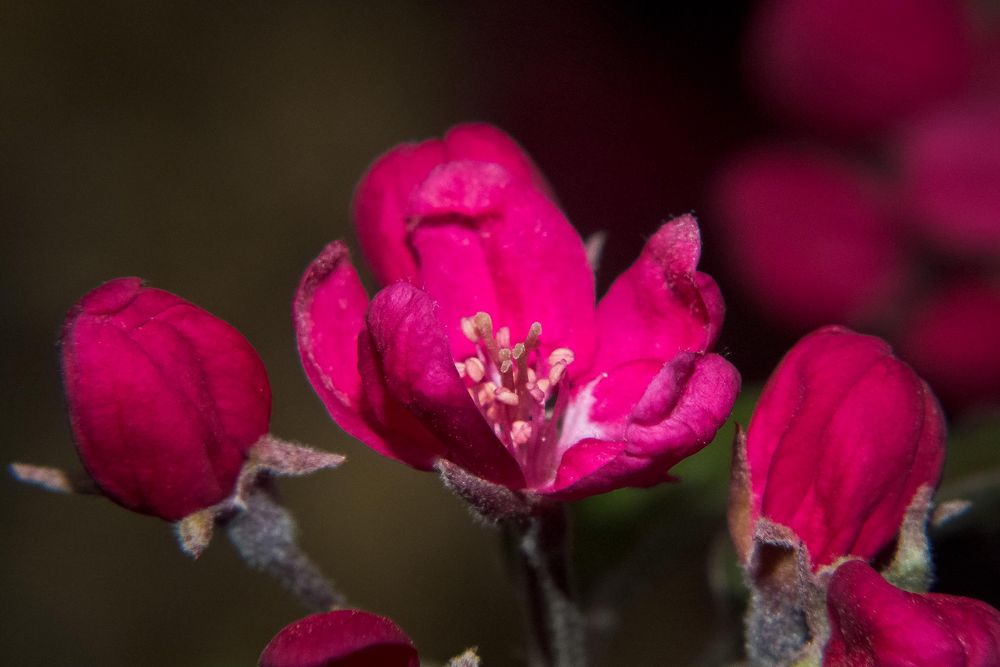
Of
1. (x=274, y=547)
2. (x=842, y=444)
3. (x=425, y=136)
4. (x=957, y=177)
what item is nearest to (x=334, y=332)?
(x=274, y=547)

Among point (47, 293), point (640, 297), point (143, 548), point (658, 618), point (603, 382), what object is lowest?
point (658, 618)

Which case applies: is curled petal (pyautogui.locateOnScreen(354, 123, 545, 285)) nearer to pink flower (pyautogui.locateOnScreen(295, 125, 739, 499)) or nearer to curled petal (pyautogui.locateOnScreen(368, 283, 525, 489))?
pink flower (pyautogui.locateOnScreen(295, 125, 739, 499))

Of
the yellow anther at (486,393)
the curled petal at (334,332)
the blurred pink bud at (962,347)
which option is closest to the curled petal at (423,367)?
the curled petal at (334,332)

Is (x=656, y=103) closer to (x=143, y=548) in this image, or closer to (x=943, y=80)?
(x=943, y=80)

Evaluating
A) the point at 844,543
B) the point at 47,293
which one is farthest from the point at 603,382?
the point at 47,293

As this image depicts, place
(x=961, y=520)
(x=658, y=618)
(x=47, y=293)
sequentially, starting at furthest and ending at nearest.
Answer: (x=47, y=293) → (x=658, y=618) → (x=961, y=520)
